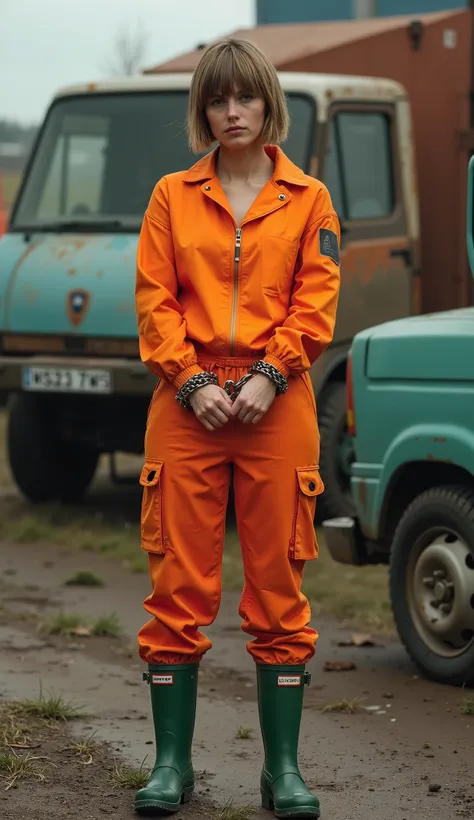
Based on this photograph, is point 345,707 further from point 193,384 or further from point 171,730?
point 193,384

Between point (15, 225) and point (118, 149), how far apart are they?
745 mm

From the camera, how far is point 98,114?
30.1ft

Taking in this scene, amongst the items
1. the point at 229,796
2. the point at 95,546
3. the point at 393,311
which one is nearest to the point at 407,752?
the point at 229,796

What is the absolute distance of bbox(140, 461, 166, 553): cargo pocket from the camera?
13.1ft

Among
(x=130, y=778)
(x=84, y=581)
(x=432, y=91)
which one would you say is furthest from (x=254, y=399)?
(x=432, y=91)

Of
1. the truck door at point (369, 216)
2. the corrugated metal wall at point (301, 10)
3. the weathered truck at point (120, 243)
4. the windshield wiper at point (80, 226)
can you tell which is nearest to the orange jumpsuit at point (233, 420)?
the weathered truck at point (120, 243)

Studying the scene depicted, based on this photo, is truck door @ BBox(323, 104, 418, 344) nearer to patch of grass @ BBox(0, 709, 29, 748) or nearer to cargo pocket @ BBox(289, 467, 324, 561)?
patch of grass @ BBox(0, 709, 29, 748)

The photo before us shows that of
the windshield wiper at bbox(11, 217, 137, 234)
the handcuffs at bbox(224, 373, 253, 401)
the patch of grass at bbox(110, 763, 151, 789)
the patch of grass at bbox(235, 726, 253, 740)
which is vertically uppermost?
the windshield wiper at bbox(11, 217, 137, 234)

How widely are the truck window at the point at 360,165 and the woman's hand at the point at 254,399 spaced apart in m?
4.87

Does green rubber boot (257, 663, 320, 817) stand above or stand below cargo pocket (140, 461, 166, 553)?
below

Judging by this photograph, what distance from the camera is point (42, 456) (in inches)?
373

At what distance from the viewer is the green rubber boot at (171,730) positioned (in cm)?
402

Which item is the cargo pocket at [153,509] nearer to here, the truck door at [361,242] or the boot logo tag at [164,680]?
the boot logo tag at [164,680]

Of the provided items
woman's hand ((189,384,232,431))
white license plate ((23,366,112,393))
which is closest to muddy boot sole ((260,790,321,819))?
woman's hand ((189,384,232,431))
